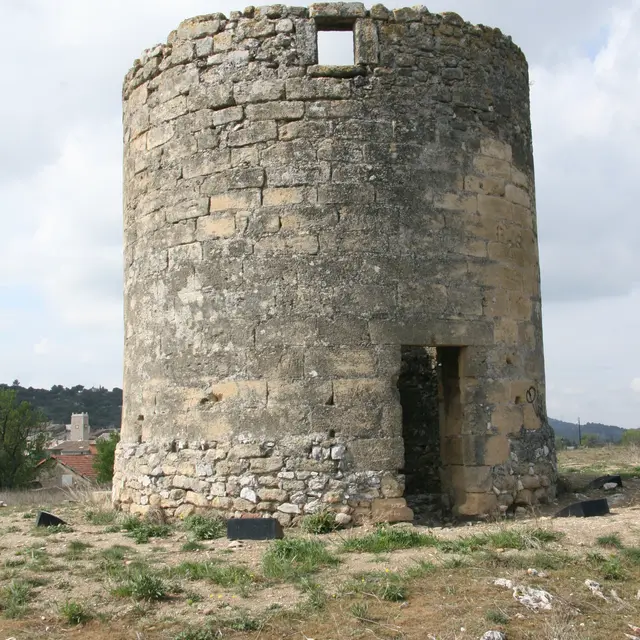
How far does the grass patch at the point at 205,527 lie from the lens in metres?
6.76

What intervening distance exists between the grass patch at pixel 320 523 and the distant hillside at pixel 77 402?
58.5m

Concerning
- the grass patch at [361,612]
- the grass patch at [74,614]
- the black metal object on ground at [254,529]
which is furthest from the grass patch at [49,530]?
the grass patch at [361,612]

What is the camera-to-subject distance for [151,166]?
820 cm

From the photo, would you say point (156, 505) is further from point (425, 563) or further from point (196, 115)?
point (196, 115)

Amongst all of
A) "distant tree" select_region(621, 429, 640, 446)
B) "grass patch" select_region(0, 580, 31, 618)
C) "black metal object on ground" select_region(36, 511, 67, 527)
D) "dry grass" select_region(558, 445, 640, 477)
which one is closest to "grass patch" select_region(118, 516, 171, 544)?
"black metal object on ground" select_region(36, 511, 67, 527)

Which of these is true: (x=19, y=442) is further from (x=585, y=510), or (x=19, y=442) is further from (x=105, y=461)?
(x=585, y=510)

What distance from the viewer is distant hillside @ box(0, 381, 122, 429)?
66562 millimetres

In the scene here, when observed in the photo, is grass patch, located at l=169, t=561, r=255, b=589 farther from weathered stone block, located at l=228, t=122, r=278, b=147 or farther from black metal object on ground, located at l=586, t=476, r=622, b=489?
black metal object on ground, located at l=586, t=476, r=622, b=489

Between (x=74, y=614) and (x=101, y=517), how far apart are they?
3.35 meters

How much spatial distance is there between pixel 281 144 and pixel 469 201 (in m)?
1.85

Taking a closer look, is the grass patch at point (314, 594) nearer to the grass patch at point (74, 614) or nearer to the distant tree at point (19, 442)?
the grass patch at point (74, 614)

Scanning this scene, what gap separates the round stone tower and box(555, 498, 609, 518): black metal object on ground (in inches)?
23.8

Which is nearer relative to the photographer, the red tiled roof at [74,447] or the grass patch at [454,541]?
the grass patch at [454,541]

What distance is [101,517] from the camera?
792 centimetres
